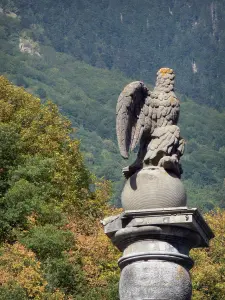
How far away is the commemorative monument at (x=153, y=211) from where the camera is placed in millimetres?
12516

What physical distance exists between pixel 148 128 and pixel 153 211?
1508 millimetres

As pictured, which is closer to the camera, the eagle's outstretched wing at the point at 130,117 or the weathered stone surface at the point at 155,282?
the weathered stone surface at the point at 155,282

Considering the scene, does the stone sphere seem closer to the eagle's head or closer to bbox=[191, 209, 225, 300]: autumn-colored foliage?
the eagle's head

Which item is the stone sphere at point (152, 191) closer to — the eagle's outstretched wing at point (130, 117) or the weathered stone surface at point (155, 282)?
the eagle's outstretched wing at point (130, 117)

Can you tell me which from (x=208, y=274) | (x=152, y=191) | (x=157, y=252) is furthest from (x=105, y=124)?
(x=157, y=252)

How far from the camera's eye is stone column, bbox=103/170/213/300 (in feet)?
40.8

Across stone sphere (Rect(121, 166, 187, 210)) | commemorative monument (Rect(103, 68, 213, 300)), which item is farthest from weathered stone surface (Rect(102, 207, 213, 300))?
stone sphere (Rect(121, 166, 187, 210))

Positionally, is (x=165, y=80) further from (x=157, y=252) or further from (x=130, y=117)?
(x=157, y=252)

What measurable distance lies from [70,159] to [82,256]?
9086mm

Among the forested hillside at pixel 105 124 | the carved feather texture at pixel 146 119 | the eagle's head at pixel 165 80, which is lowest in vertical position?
the carved feather texture at pixel 146 119

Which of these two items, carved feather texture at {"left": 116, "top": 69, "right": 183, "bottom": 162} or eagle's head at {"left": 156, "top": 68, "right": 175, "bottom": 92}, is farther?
eagle's head at {"left": 156, "top": 68, "right": 175, "bottom": 92}

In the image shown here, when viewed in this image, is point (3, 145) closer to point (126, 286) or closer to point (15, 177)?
point (15, 177)

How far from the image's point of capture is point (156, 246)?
12.7 meters

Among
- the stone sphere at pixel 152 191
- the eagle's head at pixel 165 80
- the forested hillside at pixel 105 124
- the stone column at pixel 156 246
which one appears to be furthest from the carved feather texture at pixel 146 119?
the forested hillside at pixel 105 124
